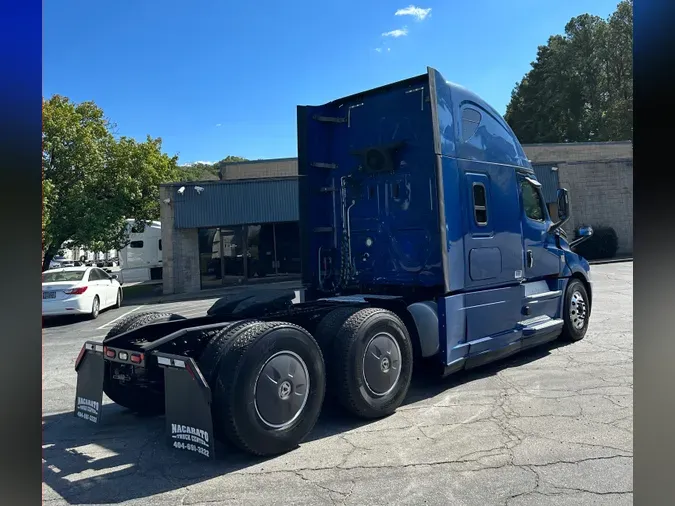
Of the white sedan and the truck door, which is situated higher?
the truck door

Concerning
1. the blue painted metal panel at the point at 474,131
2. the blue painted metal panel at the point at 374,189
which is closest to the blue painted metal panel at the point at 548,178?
the blue painted metal panel at the point at 474,131

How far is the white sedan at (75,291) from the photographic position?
12797mm

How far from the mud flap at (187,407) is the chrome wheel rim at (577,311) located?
6317 millimetres

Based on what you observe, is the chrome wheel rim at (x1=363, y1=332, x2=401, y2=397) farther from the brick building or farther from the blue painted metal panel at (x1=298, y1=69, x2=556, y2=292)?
the brick building

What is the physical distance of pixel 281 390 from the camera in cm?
429

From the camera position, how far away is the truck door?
23.5ft

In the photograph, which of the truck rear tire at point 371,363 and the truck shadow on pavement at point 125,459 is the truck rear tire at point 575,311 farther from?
A: the truck rear tire at point 371,363

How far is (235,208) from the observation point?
21.8 metres

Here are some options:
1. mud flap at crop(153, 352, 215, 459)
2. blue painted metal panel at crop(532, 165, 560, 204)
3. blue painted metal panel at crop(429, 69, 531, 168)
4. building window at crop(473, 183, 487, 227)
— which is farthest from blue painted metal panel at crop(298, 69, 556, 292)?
blue painted metal panel at crop(532, 165, 560, 204)

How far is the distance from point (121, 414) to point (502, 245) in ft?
17.0

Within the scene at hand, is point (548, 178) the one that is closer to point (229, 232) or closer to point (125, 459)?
point (229, 232)

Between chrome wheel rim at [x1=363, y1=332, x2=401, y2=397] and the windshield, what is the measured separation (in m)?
11.4

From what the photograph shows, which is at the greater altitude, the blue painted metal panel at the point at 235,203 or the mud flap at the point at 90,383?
the blue painted metal panel at the point at 235,203
